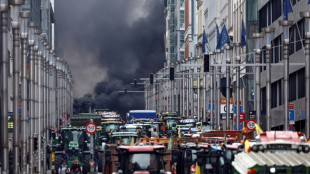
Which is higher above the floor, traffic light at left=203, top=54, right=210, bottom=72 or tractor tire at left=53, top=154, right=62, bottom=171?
traffic light at left=203, top=54, right=210, bottom=72

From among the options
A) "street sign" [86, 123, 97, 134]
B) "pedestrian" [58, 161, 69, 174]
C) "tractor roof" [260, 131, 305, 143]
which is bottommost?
"pedestrian" [58, 161, 69, 174]

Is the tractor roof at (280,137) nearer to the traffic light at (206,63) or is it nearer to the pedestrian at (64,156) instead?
the pedestrian at (64,156)

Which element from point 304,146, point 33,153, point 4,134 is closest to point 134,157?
point 4,134

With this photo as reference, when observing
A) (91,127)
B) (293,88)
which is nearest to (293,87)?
(293,88)

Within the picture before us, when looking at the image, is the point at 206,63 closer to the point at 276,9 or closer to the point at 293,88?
the point at 293,88

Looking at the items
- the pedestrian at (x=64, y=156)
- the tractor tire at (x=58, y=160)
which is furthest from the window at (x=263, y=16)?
the tractor tire at (x=58, y=160)

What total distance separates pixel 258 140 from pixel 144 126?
193ft

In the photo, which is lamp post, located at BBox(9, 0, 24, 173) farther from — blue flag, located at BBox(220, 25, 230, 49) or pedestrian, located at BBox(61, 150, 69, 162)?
blue flag, located at BBox(220, 25, 230, 49)

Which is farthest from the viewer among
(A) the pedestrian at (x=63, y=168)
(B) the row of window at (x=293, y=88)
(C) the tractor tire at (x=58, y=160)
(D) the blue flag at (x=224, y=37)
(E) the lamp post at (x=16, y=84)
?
(D) the blue flag at (x=224, y=37)

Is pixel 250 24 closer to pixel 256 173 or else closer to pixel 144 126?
pixel 144 126

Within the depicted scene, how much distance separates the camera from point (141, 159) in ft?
132

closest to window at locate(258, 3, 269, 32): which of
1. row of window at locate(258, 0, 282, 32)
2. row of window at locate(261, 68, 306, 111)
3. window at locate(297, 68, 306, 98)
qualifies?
row of window at locate(258, 0, 282, 32)

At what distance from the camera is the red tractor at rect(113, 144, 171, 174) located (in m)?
40.1

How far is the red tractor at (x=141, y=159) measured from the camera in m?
40.1
